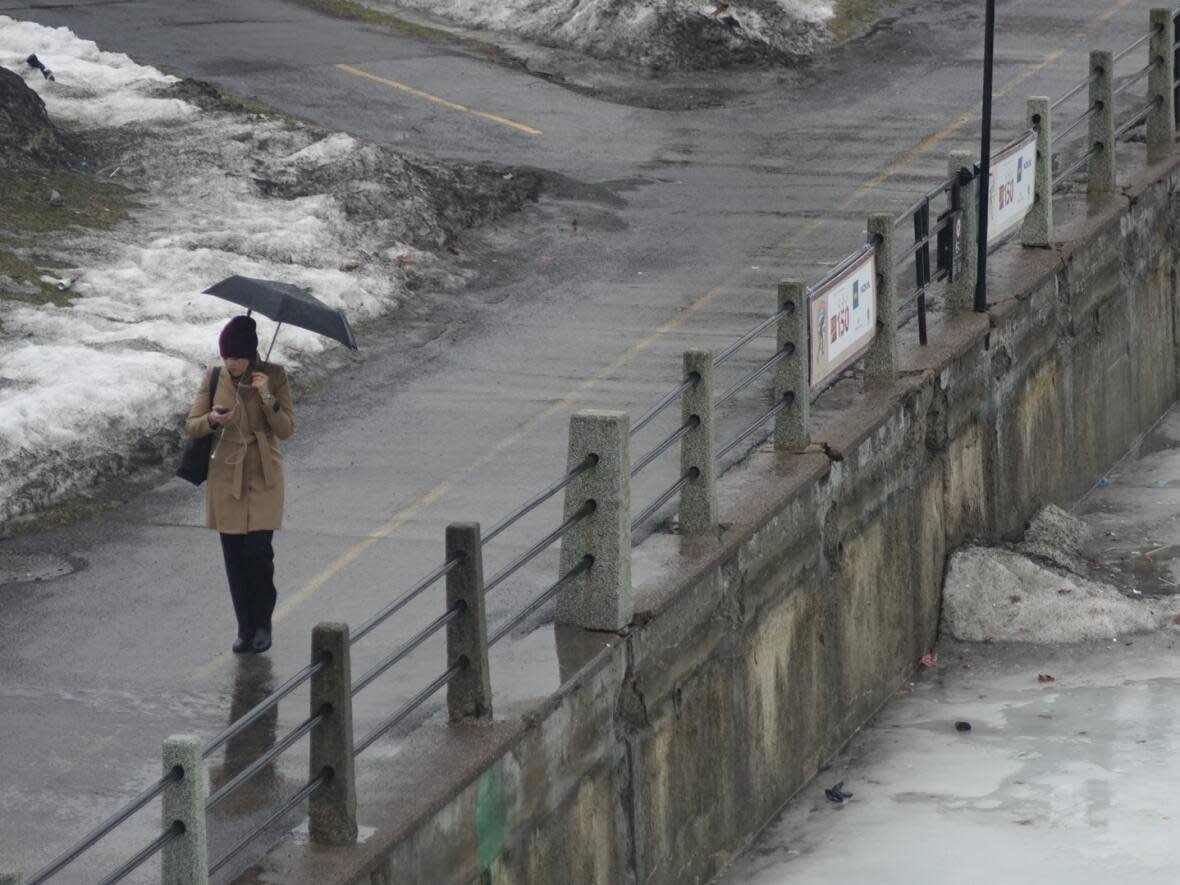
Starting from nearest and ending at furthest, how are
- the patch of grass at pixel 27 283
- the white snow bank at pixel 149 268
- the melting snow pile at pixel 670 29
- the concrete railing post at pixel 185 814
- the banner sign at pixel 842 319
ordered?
the concrete railing post at pixel 185 814
the banner sign at pixel 842 319
the white snow bank at pixel 149 268
the patch of grass at pixel 27 283
the melting snow pile at pixel 670 29

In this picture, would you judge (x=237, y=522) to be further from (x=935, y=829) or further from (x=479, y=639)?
(x=935, y=829)

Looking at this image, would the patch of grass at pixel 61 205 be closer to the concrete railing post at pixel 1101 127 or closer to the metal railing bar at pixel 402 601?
the concrete railing post at pixel 1101 127

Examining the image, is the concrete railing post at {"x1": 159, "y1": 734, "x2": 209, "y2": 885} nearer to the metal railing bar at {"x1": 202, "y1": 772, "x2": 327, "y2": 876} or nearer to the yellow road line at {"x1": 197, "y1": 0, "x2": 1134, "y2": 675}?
the metal railing bar at {"x1": 202, "y1": 772, "x2": 327, "y2": 876}

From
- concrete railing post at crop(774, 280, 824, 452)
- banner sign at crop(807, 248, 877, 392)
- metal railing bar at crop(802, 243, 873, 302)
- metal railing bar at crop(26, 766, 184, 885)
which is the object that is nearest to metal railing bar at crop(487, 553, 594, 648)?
concrete railing post at crop(774, 280, 824, 452)

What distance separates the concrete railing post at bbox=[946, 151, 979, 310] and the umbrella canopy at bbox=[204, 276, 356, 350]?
6.80 metres

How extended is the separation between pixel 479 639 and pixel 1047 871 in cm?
427

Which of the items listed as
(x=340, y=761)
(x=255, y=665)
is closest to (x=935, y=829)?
(x=255, y=665)

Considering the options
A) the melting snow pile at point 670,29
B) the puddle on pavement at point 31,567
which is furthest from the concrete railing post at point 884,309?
the melting snow pile at point 670,29

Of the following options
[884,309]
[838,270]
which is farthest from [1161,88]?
[838,270]

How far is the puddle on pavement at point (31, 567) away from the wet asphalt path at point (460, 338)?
0.08 metres

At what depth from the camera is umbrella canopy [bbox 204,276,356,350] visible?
419 inches

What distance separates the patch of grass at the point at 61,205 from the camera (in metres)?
19.2

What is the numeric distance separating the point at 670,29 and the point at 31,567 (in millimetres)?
16982

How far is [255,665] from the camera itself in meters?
11.1
